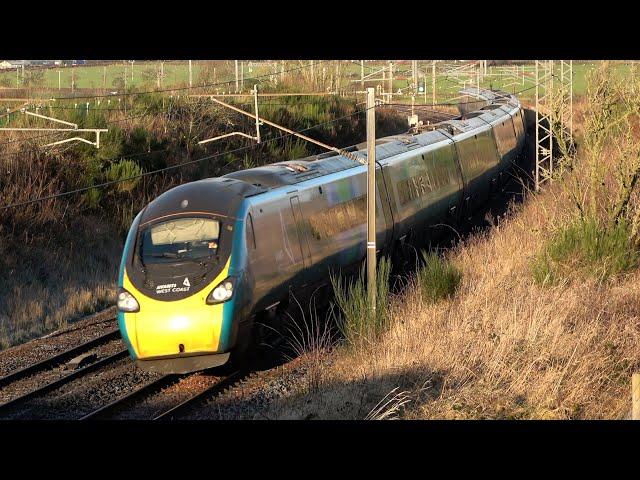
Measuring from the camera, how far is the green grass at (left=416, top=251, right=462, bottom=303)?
16.1 metres

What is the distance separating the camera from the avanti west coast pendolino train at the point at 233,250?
41.2ft

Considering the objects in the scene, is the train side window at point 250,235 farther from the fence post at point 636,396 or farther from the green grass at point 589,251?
the fence post at point 636,396

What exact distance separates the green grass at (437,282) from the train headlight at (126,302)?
4.98m

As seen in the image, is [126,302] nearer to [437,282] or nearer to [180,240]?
[180,240]

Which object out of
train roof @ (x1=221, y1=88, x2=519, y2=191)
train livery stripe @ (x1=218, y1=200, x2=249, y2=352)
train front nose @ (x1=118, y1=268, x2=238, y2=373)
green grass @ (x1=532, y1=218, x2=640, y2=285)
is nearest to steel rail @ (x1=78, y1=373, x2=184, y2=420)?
train front nose @ (x1=118, y1=268, x2=238, y2=373)

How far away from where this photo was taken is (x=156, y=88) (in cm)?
4291

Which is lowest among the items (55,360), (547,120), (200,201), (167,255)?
(55,360)

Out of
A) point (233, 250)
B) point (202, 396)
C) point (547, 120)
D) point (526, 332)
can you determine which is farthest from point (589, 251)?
point (547, 120)

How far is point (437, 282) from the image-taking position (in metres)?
16.2

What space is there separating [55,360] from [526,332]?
21.8 feet

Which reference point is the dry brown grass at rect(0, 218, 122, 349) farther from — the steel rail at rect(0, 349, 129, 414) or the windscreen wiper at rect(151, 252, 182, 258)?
the windscreen wiper at rect(151, 252, 182, 258)

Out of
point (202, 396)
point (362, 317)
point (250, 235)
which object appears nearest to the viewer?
point (202, 396)
